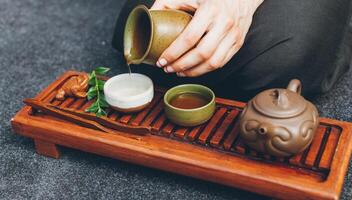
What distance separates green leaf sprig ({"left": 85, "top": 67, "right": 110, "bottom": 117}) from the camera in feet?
4.10

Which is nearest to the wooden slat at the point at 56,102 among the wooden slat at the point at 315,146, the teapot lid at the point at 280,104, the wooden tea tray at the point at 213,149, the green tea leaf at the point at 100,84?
the wooden tea tray at the point at 213,149

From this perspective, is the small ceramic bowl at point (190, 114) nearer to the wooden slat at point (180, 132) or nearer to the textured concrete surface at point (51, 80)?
the wooden slat at point (180, 132)

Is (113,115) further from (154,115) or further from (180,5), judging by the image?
(180,5)

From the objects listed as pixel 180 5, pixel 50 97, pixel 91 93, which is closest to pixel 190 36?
pixel 180 5

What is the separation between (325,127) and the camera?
115cm

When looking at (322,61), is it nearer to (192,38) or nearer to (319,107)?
(319,107)

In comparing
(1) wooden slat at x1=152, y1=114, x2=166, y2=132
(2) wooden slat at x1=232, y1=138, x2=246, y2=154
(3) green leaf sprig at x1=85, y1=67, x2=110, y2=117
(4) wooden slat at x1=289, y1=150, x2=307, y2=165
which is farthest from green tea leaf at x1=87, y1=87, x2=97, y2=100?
(4) wooden slat at x1=289, y1=150, x2=307, y2=165

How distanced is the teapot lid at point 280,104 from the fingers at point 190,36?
0.20 m

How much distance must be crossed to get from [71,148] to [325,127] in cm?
68

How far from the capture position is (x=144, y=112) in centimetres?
125

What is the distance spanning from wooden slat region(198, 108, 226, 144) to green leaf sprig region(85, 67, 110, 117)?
269 millimetres

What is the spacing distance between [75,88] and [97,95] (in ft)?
0.20

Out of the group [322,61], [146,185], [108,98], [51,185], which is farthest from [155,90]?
[322,61]

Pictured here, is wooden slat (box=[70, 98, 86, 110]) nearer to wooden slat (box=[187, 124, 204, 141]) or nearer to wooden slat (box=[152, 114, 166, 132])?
wooden slat (box=[152, 114, 166, 132])
